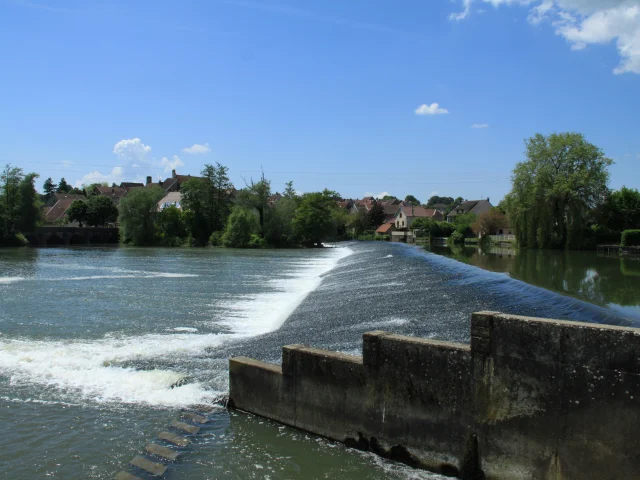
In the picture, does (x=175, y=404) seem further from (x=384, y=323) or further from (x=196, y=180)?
(x=196, y=180)

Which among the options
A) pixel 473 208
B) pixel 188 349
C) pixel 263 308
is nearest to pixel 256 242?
pixel 263 308

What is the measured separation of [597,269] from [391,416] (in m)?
29.9

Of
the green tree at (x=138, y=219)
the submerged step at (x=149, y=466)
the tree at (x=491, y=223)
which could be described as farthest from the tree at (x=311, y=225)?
the submerged step at (x=149, y=466)

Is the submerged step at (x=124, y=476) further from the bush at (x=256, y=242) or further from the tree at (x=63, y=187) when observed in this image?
the tree at (x=63, y=187)

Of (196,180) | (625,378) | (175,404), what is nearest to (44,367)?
(175,404)

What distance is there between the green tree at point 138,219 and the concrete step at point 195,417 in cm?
7503

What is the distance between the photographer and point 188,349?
38.5 feet

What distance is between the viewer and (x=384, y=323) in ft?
40.5

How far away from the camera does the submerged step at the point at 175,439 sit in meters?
7.14

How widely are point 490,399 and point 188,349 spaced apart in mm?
7667

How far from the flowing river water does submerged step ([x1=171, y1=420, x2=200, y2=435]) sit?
18 centimetres

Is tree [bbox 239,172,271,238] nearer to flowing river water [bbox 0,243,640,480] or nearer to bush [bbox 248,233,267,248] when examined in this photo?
bush [bbox 248,233,267,248]

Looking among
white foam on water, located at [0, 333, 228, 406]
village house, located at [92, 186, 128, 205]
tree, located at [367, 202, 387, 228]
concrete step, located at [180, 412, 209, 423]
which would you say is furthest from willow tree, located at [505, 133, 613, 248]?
village house, located at [92, 186, 128, 205]

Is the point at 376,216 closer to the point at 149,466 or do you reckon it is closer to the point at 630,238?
the point at 630,238
